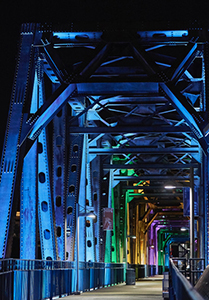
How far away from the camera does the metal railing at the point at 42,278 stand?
1379cm

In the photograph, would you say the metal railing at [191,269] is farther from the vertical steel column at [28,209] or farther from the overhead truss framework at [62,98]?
the vertical steel column at [28,209]

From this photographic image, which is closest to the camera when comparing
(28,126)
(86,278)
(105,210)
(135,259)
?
(28,126)

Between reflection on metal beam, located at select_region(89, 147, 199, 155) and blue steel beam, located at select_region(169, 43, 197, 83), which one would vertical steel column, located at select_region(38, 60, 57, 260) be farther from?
reflection on metal beam, located at select_region(89, 147, 199, 155)

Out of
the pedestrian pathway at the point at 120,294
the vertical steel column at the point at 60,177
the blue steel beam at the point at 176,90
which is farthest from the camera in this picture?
the vertical steel column at the point at 60,177

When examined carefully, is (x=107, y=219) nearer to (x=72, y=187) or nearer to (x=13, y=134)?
(x=72, y=187)

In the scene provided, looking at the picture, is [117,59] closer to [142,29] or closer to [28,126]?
[142,29]

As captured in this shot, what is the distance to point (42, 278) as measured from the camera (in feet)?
60.2

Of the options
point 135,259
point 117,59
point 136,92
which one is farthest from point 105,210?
point 135,259

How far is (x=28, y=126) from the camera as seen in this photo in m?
19.0

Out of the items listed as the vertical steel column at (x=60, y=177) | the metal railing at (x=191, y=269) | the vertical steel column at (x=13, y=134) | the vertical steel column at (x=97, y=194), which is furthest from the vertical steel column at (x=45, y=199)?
the vertical steel column at (x=97, y=194)

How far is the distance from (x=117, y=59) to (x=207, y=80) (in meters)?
→ 5.35

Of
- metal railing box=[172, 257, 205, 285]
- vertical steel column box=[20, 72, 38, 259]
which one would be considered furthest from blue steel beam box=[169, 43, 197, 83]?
metal railing box=[172, 257, 205, 285]

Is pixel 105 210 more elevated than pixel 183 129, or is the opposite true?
pixel 183 129

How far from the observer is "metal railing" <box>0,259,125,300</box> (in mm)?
13789
